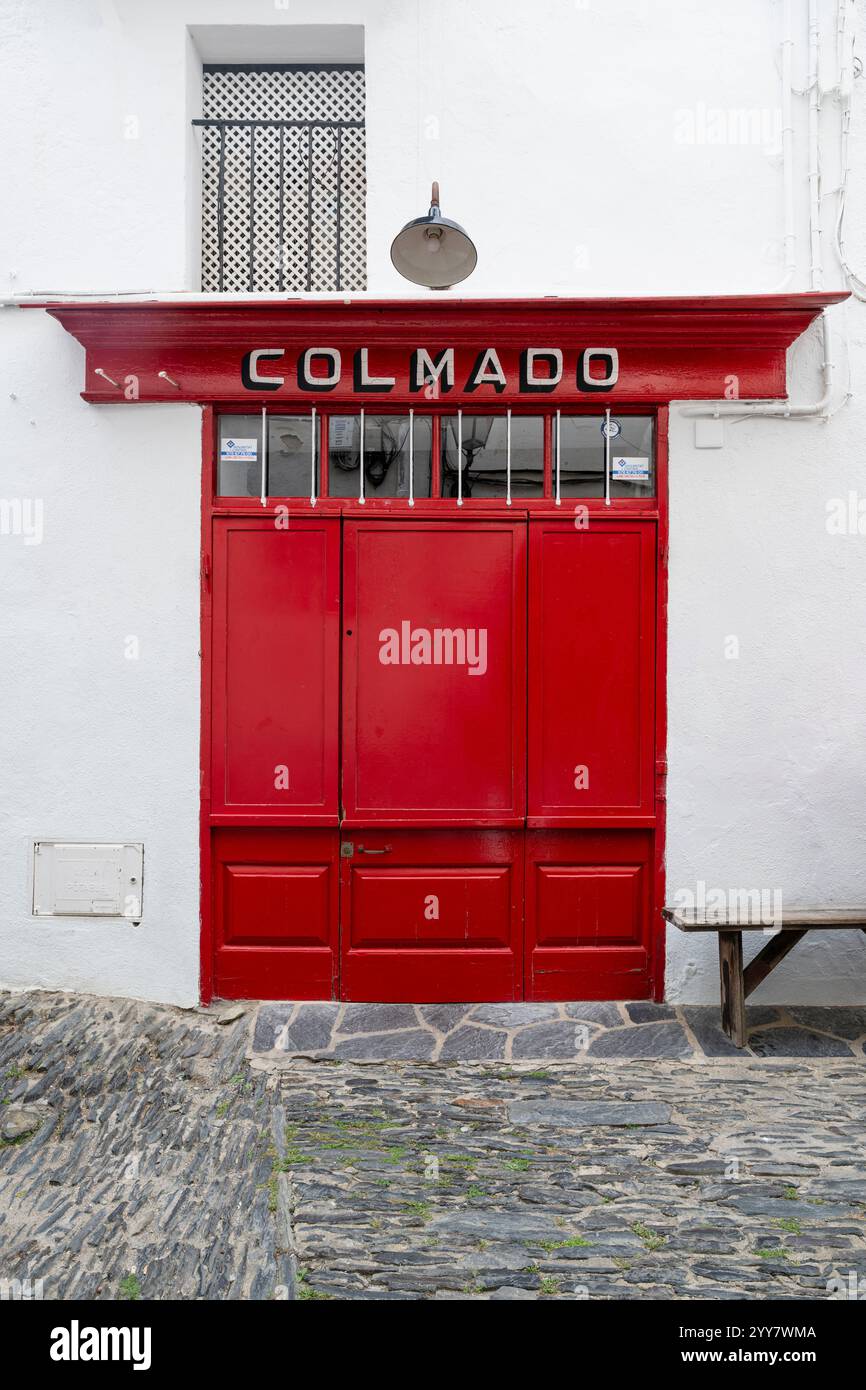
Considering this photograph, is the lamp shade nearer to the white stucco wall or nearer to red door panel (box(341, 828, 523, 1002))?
the white stucco wall

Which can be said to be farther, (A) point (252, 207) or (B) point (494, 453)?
(A) point (252, 207)

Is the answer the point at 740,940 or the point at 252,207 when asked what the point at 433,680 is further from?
the point at 252,207

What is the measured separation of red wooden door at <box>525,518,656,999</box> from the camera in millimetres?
5562

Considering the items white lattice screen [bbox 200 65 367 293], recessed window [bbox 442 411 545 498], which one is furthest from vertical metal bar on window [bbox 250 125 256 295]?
recessed window [bbox 442 411 545 498]

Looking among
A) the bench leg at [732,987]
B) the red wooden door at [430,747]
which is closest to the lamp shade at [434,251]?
the red wooden door at [430,747]

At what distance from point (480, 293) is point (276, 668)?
107 inches

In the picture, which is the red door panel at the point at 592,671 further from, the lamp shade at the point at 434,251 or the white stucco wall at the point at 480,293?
the lamp shade at the point at 434,251

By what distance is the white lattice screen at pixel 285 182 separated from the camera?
588 centimetres

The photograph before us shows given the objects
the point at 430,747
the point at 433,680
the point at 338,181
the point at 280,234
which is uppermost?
the point at 338,181

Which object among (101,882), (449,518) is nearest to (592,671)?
(449,518)

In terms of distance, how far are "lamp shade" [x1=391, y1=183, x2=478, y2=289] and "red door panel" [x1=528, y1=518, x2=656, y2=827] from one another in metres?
1.54

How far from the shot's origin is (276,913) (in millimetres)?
5586

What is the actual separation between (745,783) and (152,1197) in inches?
158

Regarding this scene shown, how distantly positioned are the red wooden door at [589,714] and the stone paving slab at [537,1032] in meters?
0.27
